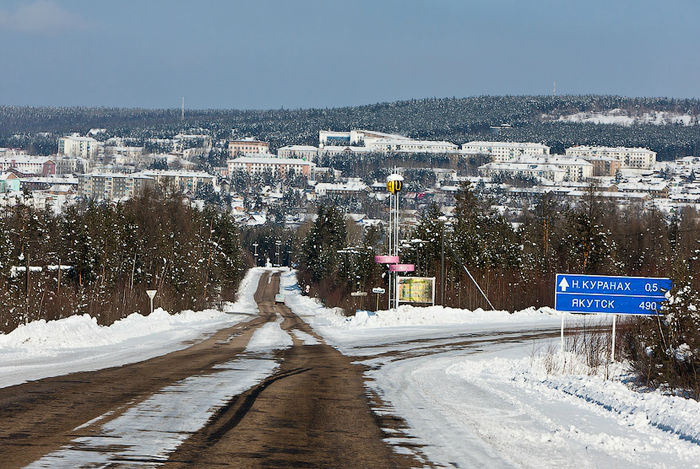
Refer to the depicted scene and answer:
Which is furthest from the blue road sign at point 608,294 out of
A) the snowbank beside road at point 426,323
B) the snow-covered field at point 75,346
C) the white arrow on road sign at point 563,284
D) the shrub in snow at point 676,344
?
the snowbank beside road at point 426,323

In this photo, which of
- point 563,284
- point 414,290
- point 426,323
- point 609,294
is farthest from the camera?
point 414,290

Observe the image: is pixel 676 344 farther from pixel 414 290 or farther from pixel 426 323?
pixel 414 290

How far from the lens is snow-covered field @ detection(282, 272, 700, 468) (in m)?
10.5

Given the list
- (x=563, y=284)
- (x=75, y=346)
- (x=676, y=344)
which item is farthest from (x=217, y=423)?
(x=75, y=346)

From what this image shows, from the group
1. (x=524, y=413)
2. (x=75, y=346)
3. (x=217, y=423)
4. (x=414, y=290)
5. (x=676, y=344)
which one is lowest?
(x=414, y=290)

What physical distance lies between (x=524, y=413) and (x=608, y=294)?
26.4 feet

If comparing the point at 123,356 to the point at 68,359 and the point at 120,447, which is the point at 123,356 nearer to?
the point at 68,359

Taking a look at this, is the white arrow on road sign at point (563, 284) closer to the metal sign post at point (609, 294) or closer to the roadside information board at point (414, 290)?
the metal sign post at point (609, 294)

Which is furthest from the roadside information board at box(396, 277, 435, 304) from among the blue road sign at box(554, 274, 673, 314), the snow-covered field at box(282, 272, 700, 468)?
the blue road sign at box(554, 274, 673, 314)

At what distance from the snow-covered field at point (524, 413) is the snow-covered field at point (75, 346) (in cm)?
663

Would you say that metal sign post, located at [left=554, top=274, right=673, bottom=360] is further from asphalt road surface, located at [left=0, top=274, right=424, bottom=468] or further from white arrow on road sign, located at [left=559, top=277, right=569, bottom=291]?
asphalt road surface, located at [left=0, top=274, right=424, bottom=468]

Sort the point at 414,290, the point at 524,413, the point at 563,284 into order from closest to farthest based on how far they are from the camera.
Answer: the point at 524,413 < the point at 563,284 < the point at 414,290

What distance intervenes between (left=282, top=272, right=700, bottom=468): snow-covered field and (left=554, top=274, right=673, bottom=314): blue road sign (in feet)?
4.48

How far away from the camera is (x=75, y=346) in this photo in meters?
26.8
